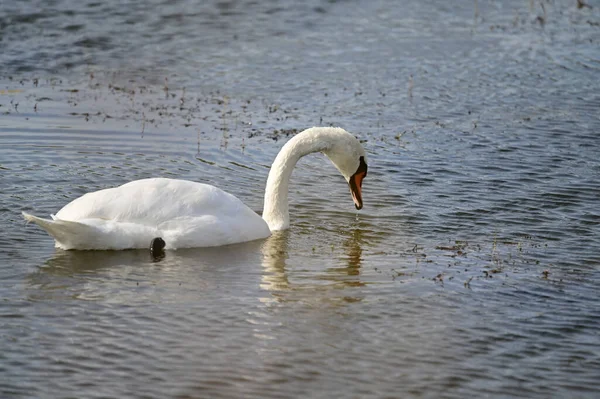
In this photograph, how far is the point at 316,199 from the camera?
11.1m

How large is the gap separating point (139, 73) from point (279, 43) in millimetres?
3375

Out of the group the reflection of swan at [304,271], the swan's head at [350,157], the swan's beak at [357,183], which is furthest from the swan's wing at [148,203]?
the swan's beak at [357,183]

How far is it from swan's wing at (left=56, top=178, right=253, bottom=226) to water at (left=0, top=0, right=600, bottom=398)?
14.3 inches

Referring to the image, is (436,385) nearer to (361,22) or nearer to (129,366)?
(129,366)

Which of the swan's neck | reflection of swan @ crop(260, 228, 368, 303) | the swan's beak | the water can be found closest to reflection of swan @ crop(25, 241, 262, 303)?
the water

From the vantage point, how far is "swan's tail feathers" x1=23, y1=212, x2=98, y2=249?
27.8 ft

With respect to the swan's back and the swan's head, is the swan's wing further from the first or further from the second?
the swan's head

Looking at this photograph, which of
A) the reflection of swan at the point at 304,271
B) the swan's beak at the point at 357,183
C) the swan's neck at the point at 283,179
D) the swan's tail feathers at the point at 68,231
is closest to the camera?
the reflection of swan at the point at 304,271

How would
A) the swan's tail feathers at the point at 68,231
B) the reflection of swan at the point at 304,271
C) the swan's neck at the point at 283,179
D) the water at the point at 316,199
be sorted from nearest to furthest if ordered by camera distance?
the water at the point at 316,199, the reflection of swan at the point at 304,271, the swan's tail feathers at the point at 68,231, the swan's neck at the point at 283,179

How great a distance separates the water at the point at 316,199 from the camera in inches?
261

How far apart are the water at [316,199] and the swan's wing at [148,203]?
0.36 meters

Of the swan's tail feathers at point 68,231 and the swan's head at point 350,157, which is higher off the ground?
the swan's head at point 350,157

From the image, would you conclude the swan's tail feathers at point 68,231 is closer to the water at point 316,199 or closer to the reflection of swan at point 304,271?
the water at point 316,199

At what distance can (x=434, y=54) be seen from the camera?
18.6 m
